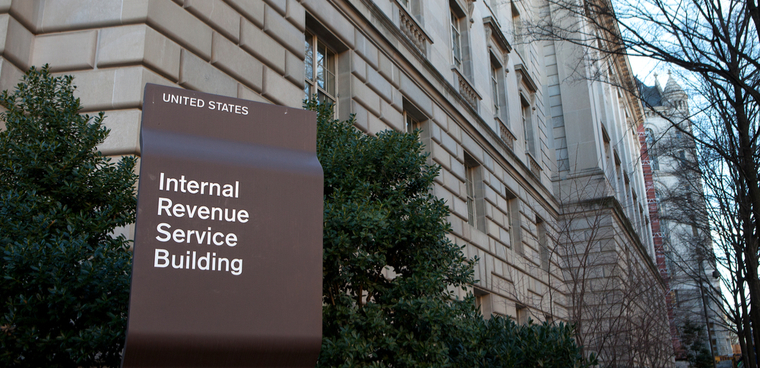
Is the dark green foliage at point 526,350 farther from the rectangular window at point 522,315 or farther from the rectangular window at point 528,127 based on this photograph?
the rectangular window at point 528,127

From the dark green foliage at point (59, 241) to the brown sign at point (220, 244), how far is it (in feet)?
7.02

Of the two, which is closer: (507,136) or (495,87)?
(507,136)

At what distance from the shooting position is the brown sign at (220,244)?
2703 millimetres

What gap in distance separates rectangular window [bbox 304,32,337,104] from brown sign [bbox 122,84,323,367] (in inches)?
341

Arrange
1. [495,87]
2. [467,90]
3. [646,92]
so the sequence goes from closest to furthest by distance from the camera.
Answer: [646,92] → [467,90] → [495,87]

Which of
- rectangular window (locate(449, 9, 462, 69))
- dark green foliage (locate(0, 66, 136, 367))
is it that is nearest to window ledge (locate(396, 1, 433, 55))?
rectangular window (locate(449, 9, 462, 69))

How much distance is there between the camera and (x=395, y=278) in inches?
284

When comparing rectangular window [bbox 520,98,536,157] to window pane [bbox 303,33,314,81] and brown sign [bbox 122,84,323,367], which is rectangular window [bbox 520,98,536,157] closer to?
window pane [bbox 303,33,314,81]

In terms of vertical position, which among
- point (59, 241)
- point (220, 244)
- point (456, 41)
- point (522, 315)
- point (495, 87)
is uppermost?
point (495, 87)

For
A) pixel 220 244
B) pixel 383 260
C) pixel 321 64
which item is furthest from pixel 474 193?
pixel 220 244

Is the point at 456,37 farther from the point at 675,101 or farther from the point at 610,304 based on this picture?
the point at 610,304

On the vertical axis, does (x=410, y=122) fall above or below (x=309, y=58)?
above

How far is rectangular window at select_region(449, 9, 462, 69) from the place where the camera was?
20031 millimetres

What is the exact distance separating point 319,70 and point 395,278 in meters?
6.50
